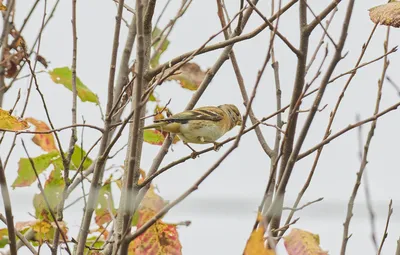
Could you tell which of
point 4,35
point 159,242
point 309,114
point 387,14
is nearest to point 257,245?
point 309,114

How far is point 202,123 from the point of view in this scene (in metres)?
3.82

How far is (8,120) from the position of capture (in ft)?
8.32

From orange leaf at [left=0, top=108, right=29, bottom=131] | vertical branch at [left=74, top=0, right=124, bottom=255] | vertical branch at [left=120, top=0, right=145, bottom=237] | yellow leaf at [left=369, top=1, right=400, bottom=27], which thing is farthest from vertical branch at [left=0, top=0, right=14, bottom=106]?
yellow leaf at [left=369, top=1, right=400, bottom=27]

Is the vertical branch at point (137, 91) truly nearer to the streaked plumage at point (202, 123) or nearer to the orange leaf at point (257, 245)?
the orange leaf at point (257, 245)

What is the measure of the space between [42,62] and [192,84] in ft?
2.83

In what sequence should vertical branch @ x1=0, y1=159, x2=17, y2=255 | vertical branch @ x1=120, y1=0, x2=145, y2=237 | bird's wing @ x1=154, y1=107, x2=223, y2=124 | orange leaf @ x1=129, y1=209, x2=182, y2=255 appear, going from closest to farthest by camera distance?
vertical branch @ x1=120, y1=0, x2=145, y2=237 → vertical branch @ x1=0, y1=159, x2=17, y2=255 → orange leaf @ x1=129, y1=209, x2=182, y2=255 → bird's wing @ x1=154, y1=107, x2=223, y2=124

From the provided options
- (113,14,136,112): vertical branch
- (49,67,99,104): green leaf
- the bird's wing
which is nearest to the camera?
(113,14,136,112): vertical branch

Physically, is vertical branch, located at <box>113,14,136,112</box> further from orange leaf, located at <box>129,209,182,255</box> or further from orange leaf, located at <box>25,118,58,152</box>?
orange leaf, located at <box>25,118,58,152</box>

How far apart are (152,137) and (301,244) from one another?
3.71 ft

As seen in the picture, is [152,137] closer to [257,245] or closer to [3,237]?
[3,237]

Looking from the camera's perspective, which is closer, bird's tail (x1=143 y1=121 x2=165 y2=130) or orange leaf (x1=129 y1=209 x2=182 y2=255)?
orange leaf (x1=129 y1=209 x2=182 y2=255)

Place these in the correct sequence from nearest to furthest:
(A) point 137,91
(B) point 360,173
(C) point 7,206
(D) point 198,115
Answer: (A) point 137,91, (C) point 7,206, (B) point 360,173, (D) point 198,115

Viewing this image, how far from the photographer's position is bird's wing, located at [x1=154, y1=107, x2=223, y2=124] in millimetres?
3375

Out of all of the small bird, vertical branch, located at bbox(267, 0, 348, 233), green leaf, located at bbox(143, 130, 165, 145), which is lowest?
vertical branch, located at bbox(267, 0, 348, 233)
